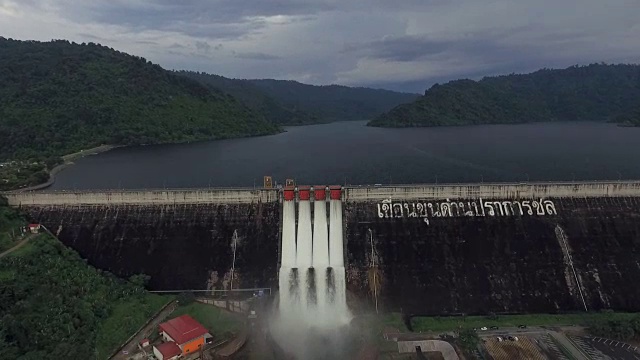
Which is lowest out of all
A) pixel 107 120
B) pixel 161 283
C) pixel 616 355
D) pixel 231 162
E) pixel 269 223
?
pixel 616 355

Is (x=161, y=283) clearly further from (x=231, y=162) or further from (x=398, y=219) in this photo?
(x=231, y=162)

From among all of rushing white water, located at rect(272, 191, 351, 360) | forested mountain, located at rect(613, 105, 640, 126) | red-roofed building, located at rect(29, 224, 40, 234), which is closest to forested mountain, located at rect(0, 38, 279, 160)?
red-roofed building, located at rect(29, 224, 40, 234)

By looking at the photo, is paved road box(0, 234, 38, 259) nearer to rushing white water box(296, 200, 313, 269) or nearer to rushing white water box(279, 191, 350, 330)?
rushing white water box(279, 191, 350, 330)

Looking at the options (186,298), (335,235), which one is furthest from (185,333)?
(335,235)

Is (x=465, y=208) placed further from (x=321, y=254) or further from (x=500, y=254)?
(x=321, y=254)

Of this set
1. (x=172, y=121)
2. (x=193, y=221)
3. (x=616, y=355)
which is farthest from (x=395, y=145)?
(x=616, y=355)
